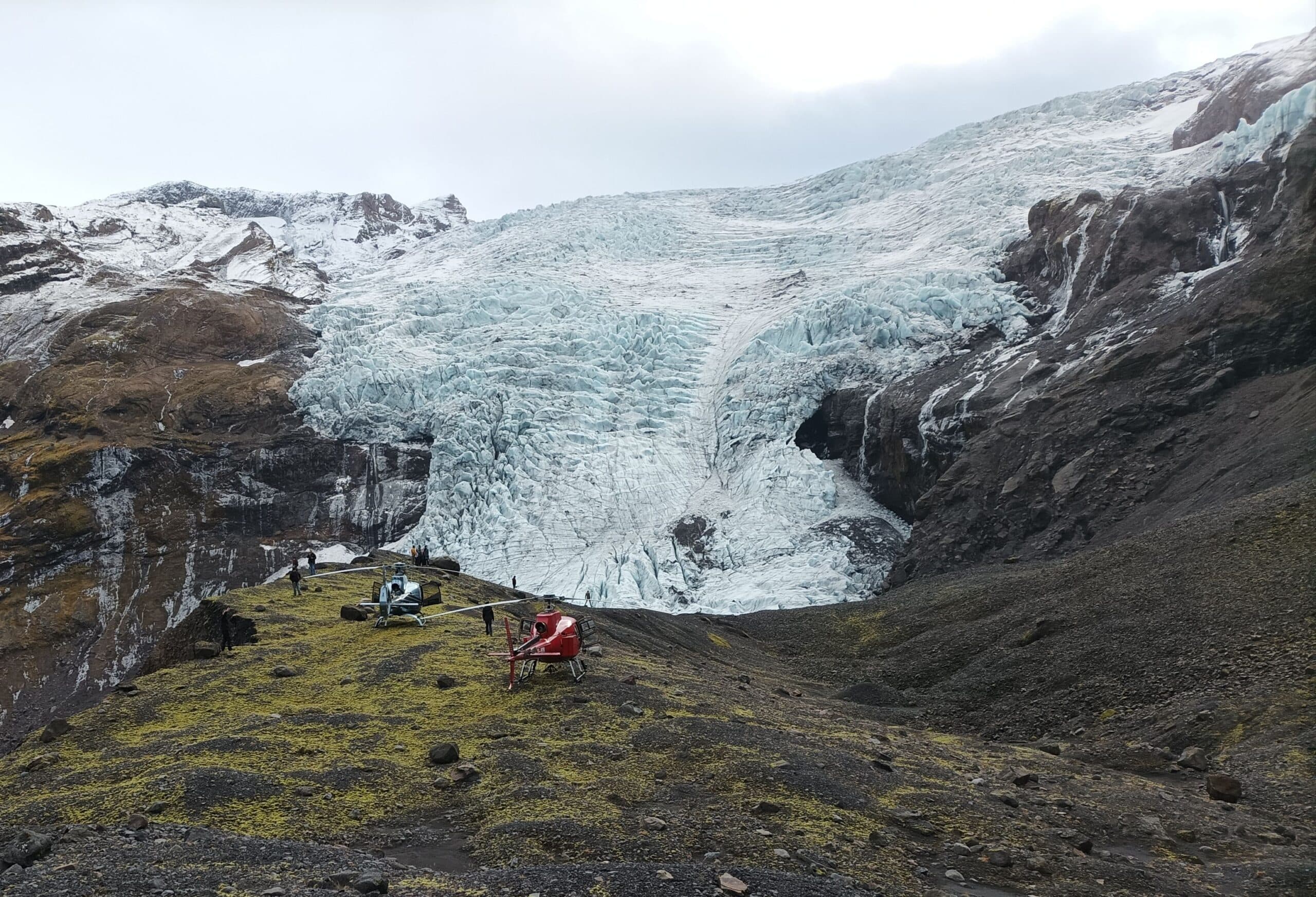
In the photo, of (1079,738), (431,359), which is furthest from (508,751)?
(431,359)

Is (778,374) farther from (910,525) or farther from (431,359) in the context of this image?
(431,359)

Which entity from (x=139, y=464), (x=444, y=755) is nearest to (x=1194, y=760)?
(x=444, y=755)

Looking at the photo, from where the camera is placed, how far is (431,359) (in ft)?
210

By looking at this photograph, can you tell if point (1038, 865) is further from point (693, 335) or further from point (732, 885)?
point (693, 335)

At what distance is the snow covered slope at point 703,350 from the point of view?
49500 millimetres

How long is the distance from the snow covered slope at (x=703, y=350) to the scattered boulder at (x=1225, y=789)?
103ft

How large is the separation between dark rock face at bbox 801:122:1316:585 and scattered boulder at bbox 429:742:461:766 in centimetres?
2539

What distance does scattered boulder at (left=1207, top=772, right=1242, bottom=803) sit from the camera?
11.6 m

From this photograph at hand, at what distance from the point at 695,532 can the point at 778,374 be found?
45.3 feet

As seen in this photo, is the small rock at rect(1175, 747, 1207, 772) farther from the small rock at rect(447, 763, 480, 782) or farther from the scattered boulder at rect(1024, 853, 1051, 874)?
the small rock at rect(447, 763, 480, 782)

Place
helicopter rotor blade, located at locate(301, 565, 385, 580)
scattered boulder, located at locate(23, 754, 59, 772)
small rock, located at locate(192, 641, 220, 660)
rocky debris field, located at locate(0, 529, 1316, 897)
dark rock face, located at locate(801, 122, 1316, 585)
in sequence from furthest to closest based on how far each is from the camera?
1. dark rock face, located at locate(801, 122, 1316, 585)
2. helicopter rotor blade, located at locate(301, 565, 385, 580)
3. small rock, located at locate(192, 641, 220, 660)
4. scattered boulder, located at locate(23, 754, 59, 772)
5. rocky debris field, located at locate(0, 529, 1316, 897)

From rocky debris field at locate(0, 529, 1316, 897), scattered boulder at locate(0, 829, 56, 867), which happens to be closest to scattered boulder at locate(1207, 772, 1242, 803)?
rocky debris field at locate(0, 529, 1316, 897)

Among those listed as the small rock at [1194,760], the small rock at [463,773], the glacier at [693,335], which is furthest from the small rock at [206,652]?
the glacier at [693,335]

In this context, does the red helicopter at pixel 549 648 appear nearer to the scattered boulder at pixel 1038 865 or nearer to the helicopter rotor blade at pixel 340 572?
the scattered boulder at pixel 1038 865
